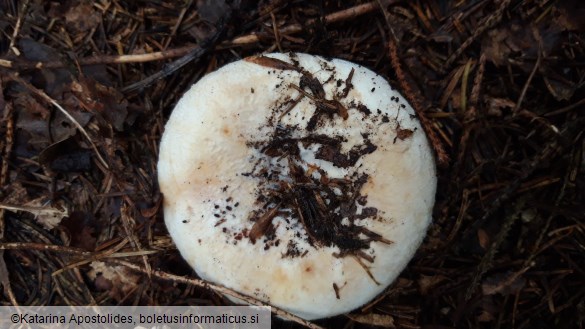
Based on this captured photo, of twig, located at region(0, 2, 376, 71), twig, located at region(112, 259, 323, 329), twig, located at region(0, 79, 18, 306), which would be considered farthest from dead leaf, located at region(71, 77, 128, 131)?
twig, located at region(112, 259, 323, 329)

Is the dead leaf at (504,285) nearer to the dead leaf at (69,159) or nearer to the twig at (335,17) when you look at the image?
the twig at (335,17)

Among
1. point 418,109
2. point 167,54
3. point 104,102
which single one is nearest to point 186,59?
point 167,54

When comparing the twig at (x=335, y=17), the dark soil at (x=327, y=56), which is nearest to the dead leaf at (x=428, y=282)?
the dark soil at (x=327, y=56)

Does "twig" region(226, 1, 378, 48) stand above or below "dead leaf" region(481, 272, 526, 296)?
above

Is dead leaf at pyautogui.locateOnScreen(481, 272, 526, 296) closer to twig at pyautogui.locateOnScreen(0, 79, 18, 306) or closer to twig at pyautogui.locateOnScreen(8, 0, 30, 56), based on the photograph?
twig at pyautogui.locateOnScreen(0, 79, 18, 306)

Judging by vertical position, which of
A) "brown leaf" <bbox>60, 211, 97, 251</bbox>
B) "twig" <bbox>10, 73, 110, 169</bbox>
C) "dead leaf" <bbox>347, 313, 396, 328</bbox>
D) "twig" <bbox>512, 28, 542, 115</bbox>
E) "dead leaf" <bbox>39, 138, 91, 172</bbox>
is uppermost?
"twig" <bbox>512, 28, 542, 115</bbox>

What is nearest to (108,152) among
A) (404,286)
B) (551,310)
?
(404,286)

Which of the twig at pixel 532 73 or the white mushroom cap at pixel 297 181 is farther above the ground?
the twig at pixel 532 73

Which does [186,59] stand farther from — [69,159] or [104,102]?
[69,159]
